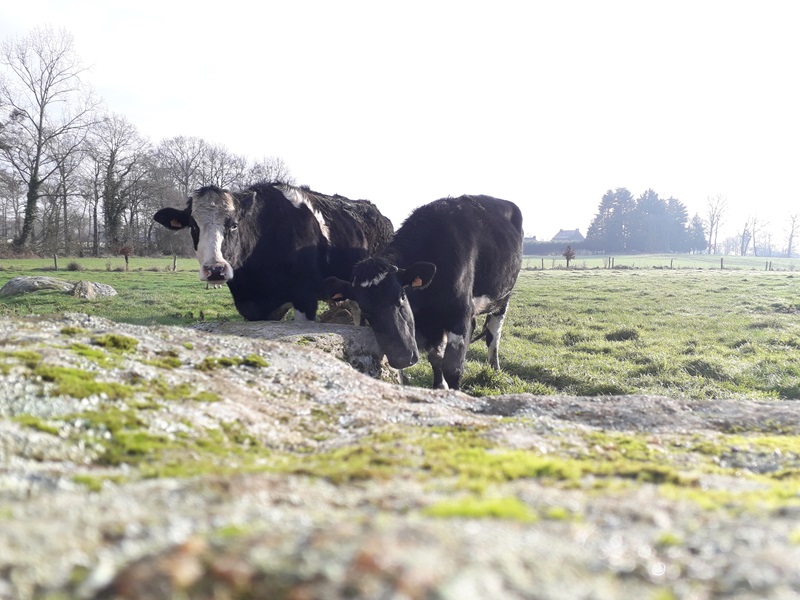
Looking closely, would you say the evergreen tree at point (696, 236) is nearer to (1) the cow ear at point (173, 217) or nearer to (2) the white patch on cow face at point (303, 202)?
(2) the white patch on cow face at point (303, 202)

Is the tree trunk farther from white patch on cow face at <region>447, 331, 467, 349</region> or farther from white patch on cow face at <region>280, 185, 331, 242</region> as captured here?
white patch on cow face at <region>447, 331, 467, 349</region>

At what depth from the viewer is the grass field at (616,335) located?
976 centimetres

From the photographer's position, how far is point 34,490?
2109mm

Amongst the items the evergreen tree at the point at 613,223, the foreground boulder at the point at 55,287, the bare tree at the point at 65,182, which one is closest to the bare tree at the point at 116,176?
the bare tree at the point at 65,182

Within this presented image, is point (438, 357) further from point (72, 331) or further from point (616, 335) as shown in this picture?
point (616, 335)

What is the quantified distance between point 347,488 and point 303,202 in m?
8.32

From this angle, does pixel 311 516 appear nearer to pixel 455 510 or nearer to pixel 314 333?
pixel 455 510

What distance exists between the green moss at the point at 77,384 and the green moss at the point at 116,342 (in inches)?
31.2

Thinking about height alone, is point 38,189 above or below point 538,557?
above

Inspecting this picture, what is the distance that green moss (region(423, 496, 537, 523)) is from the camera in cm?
189

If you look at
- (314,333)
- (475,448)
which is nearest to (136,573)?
(475,448)

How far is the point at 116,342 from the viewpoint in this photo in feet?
15.0

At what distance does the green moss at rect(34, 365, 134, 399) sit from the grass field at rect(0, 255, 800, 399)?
602 cm

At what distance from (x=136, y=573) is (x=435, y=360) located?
7005mm
